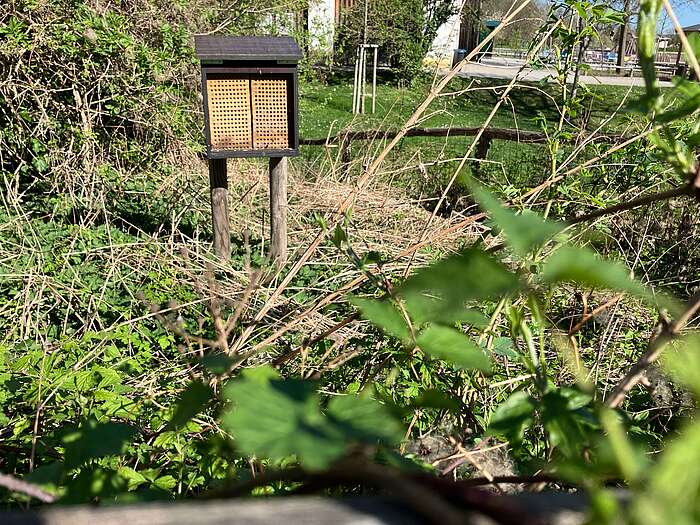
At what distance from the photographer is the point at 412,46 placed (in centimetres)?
1791

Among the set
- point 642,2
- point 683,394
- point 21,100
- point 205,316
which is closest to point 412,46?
point 21,100

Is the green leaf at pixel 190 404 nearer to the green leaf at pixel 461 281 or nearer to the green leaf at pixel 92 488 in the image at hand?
the green leaf at pixel 92 488

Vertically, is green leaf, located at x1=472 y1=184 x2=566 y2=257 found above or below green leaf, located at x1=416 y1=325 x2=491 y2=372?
above

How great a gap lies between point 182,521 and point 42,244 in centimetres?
469

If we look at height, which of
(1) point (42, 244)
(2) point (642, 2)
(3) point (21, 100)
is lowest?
(1) point (42, 244)

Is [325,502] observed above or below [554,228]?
below

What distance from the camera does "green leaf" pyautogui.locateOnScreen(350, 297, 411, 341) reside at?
720 millimetres

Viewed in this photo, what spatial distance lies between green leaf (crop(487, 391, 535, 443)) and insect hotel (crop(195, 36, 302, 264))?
3.43 m

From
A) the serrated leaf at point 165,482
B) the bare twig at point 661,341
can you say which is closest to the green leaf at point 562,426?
the bare twig at point 661,341

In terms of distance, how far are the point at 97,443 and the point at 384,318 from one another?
348 millimetres

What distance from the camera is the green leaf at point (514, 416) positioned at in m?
0.73

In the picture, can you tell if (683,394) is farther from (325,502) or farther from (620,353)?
(325,502)

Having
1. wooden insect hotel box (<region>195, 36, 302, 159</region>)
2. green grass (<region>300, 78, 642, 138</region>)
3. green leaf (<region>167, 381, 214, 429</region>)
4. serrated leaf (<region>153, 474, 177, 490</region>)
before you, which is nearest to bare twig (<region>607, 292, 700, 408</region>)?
green leaf (<region>167, 381, 214, 429</region>)

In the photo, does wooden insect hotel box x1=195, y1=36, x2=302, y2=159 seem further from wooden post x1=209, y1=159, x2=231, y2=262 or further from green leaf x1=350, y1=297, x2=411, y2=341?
green leaf x1=350, y1=297, x2=411, y2=341
